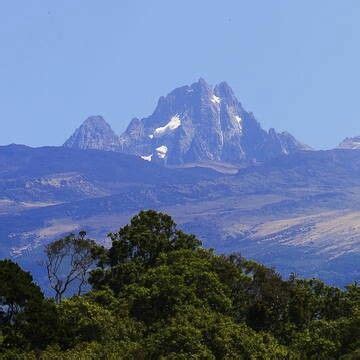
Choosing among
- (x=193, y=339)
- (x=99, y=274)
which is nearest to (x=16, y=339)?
(x=193, y=339)

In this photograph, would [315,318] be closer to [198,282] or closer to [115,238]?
[198,282]

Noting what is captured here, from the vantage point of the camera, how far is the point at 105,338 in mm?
98812

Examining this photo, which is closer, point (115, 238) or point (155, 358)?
point (155, 358)

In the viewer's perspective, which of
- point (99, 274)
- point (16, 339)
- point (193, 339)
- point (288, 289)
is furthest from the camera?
point (99, 274)

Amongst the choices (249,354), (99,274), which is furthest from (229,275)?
(249,354)

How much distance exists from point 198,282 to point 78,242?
24.8 metres

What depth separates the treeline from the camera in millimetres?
92875

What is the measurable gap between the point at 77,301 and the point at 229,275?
21.4 meters

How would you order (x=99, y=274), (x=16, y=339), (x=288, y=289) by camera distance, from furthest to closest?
(x=99, y=274)
(x=288, y=289)
(x=16, y=339)

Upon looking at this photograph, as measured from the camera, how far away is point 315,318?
115562 millimetres

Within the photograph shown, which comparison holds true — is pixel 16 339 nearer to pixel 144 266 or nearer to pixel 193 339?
pixel 193 339

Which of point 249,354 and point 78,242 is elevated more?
point 78,242

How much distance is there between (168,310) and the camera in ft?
348

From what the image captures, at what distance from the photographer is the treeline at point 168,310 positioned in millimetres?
92875
